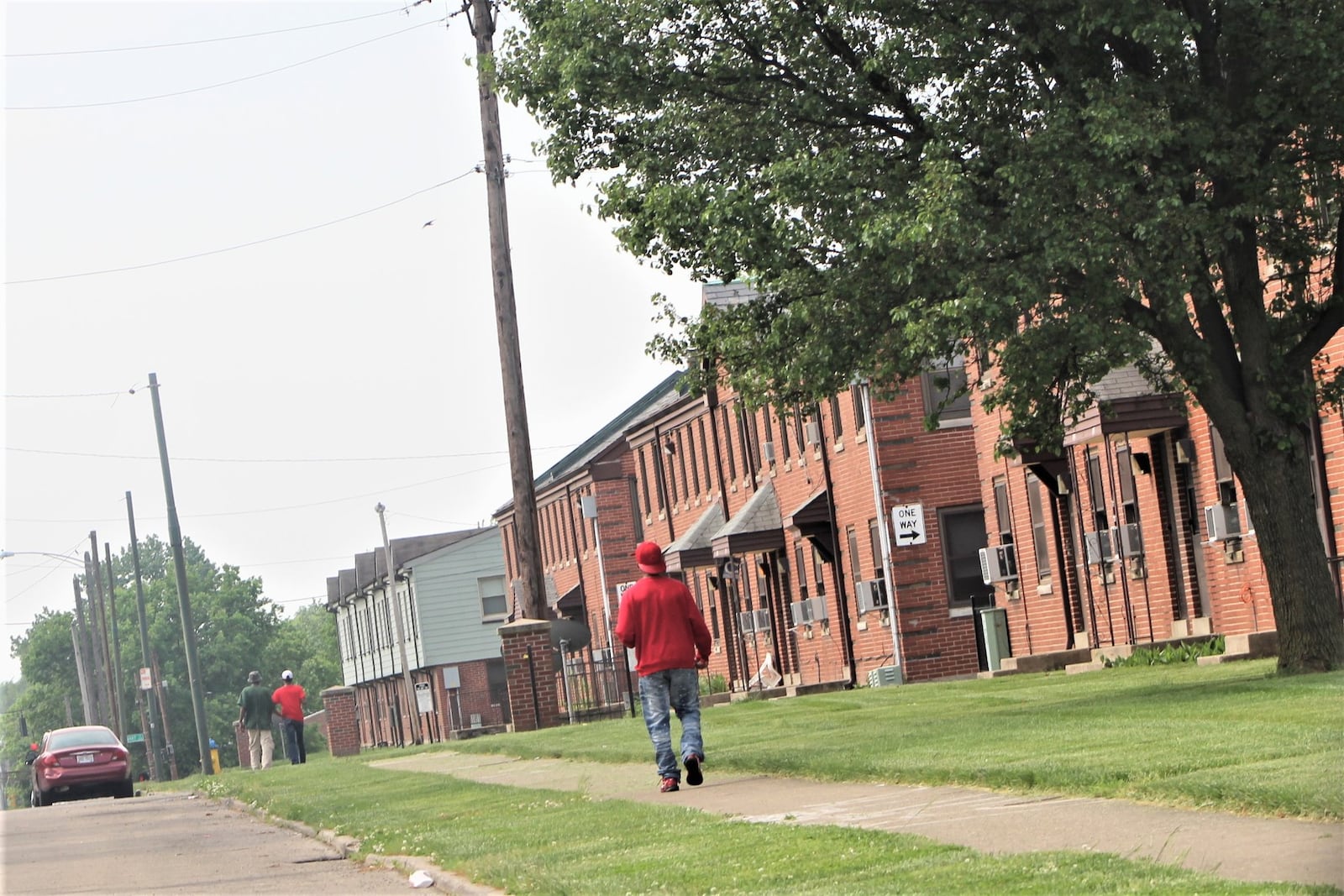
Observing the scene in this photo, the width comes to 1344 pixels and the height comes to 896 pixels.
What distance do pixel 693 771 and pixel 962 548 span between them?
80.8 feet

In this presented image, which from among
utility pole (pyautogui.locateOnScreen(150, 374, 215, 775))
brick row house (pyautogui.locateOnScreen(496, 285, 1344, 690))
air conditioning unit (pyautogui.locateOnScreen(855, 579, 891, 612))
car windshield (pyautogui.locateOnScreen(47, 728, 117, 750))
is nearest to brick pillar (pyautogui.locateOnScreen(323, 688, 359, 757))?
utility pole (pyautogui.locateOnScreen(150, 374, 215, 775))

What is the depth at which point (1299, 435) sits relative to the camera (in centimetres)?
1914

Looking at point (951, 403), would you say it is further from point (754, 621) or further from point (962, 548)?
point (754, 621)

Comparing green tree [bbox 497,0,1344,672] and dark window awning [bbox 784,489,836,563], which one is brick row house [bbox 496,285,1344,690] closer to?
dark window awning [bbox 784,489,836,563]

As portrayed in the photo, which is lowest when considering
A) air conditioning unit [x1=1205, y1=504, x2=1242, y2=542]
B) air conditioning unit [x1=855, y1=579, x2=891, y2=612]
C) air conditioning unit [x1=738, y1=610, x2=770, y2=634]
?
air conditioning unit [x1=738, y1=610, x2=770, y2=634]

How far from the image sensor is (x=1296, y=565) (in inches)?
734

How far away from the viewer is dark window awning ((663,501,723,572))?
46.1 metres

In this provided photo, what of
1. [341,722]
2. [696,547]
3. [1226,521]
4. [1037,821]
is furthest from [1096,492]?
[1037,821]

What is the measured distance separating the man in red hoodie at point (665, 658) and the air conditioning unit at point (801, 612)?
2787 cm

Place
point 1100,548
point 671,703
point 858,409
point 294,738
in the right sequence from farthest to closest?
point 858,409 → point 294,738 → point 1100,548 → point 671,703

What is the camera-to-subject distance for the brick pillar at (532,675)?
102ft

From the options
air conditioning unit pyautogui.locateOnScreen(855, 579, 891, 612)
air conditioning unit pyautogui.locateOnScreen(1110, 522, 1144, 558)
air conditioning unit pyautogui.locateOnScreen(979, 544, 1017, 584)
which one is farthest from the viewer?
air conditioning unit pyautogui.locateOnScreen(855, 579, 891, 612)

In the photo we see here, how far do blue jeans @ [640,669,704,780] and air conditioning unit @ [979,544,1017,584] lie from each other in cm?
2107

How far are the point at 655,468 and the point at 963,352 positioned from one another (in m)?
38.1
